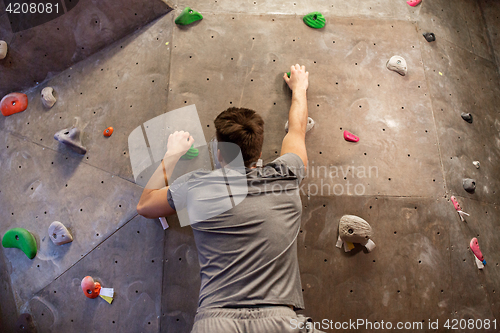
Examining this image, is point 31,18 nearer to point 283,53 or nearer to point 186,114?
point 186,114

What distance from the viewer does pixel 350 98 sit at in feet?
8.53

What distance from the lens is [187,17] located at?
264 centimetres

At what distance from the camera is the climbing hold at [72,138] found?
A: 2.46m

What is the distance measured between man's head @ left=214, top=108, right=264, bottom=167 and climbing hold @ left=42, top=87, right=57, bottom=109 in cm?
192

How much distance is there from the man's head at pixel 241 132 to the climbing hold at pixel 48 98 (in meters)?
1.92

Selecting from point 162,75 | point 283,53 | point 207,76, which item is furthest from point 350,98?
point 162,75

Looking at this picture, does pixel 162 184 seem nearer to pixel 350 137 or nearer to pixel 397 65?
pixel 350 137

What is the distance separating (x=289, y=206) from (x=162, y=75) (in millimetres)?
1613

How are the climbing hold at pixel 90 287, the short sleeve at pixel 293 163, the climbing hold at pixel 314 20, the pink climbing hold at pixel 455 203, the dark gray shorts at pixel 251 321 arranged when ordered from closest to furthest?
1. the dark gray shorts at pixel 251 321
2. the short sleeve at pixel 293 163
3. the climbing hold at pixel 90 287
4. the pink climbing hold at pixel 455 203
5. the climbing hold at pixel 314 20

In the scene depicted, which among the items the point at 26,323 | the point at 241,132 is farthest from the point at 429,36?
the point at 26,323

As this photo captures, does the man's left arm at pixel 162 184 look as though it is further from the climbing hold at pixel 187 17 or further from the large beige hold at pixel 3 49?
the large beige hold at pixel 3 49

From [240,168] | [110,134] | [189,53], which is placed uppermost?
[189,53]

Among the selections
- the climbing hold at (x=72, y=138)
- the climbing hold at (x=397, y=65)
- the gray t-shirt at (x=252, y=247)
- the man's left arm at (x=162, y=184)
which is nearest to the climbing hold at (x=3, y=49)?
the climbing hold at (x=72, y=138)

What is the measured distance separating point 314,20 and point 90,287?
9.53ft
